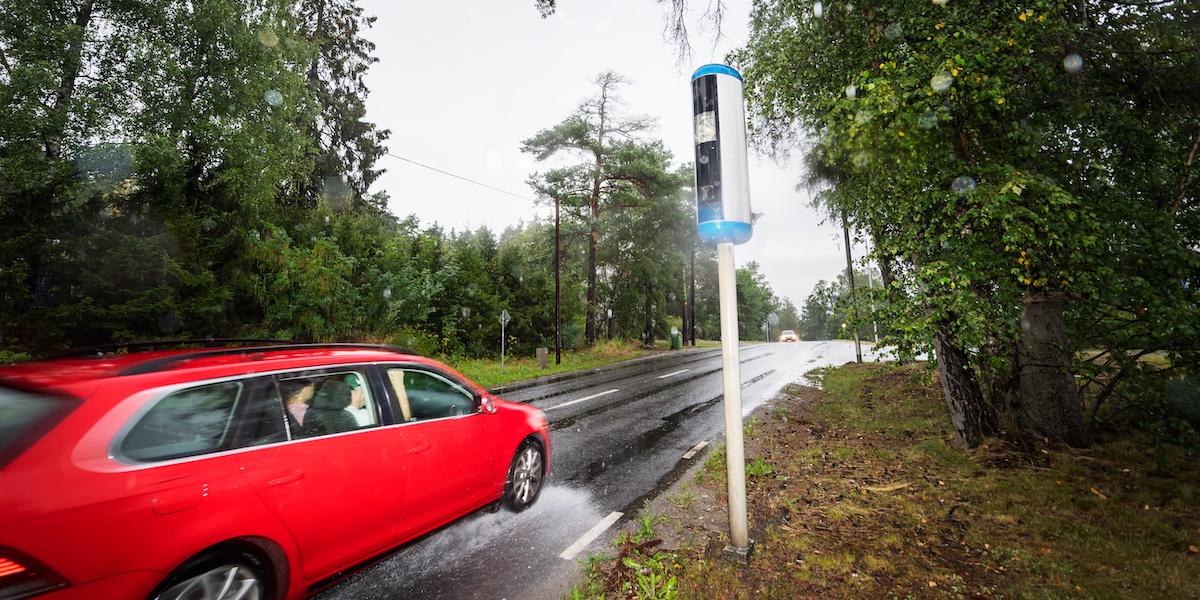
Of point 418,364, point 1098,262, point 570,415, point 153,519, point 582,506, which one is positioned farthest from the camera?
point 570,415

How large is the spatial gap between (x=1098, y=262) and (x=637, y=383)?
1049 centimetres

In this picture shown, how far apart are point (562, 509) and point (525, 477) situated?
0.48 metres

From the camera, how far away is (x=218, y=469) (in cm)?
230

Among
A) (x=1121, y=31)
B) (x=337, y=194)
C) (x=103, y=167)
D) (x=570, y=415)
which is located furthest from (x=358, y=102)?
(x=1121, y=31)

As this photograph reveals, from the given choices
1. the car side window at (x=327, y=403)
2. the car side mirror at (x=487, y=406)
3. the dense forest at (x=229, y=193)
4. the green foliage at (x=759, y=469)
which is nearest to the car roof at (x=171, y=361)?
the car side window at (x=327, y=403)

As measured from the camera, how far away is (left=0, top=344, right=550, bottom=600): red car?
1818 mm

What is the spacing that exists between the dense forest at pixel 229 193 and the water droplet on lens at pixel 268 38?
0.17ft

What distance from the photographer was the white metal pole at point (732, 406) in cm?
323

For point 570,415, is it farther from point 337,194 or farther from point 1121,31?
point 337,194

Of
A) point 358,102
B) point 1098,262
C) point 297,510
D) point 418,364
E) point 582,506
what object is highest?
point 358,102

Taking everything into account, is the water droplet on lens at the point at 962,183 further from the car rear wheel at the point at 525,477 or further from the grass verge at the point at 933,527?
the car rear wheel at the point at 525,477

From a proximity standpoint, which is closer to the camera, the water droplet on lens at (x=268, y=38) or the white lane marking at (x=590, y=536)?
the white lane marking at (x=590, y=536)

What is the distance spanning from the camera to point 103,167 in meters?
12.6

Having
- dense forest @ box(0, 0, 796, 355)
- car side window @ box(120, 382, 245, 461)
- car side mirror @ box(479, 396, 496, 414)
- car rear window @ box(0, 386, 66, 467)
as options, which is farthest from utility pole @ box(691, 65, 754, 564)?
dense forest @ box(0, 0, 796, 355)
